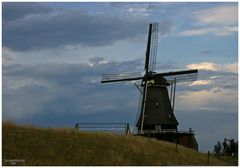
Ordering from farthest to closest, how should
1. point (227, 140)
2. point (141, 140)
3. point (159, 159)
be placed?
1. point (227, 140)
2. point (141, 140)
3. point (159, 159)

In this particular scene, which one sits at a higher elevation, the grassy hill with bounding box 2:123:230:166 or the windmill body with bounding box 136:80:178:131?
the windmill body with bounding box 136:80:178:131

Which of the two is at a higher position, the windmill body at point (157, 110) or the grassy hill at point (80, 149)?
the windmill body at point (157, 110)

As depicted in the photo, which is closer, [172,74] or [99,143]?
[99,143]

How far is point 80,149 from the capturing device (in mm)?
30766

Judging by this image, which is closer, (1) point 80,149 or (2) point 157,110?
(1) point 80,149

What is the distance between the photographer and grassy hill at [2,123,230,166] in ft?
91.0

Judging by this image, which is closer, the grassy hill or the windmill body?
the grassy hill

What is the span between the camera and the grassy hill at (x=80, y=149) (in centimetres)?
2773

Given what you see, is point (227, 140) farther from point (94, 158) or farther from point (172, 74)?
point (94, 158)

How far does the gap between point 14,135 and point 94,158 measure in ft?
17.4

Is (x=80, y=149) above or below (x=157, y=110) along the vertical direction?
below

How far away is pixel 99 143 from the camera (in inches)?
1320

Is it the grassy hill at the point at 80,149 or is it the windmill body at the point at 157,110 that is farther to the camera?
the windmill body at the point at 157,110

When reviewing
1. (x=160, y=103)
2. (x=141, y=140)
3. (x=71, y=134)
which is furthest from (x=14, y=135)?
(x=160, y=103)
